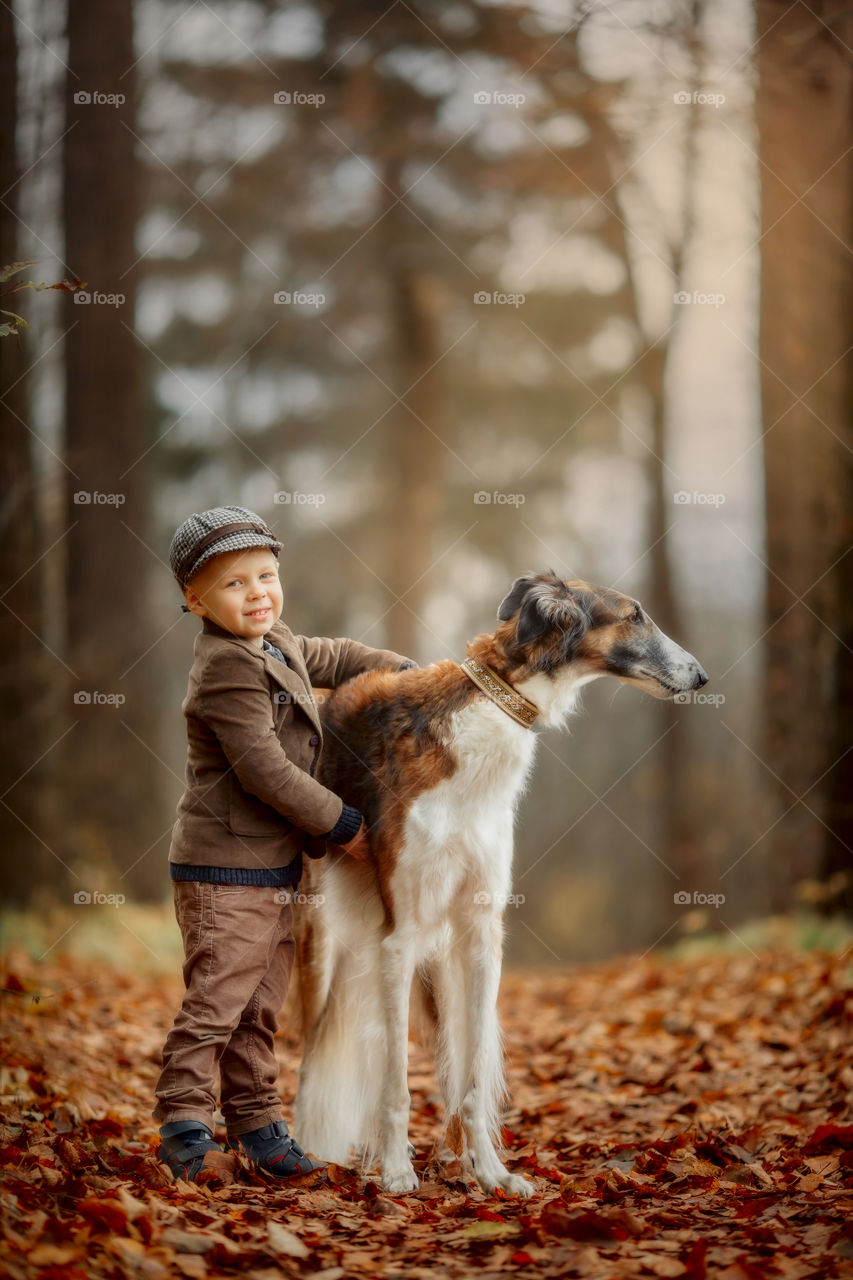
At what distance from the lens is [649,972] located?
7.79m

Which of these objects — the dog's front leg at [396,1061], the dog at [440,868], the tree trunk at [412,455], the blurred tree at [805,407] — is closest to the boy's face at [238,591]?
the dog at [440,868]

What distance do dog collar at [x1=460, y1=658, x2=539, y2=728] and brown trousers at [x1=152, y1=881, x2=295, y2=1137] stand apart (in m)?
0.98

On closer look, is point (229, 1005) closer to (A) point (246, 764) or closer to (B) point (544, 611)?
(A) point (246, 764)

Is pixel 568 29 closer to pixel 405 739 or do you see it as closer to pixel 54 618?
pixel 54 618

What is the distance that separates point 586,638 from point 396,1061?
1534mm

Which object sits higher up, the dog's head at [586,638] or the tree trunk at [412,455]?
the tree trunk at [412,455]

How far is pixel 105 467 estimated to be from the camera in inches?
341

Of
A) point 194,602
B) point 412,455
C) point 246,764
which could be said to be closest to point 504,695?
point 246,764

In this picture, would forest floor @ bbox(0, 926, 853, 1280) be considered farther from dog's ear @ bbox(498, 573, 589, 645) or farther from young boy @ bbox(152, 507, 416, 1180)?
dog's ear @ bbox(498, 573, 589, 645)

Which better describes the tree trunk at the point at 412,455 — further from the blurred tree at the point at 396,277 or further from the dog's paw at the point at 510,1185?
the dog's paw at the point at 510,1185

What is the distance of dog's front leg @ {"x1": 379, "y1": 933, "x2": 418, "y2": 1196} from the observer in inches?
134

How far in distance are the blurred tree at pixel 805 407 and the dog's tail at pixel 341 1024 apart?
14.8 feet

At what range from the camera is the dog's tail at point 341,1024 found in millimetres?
3590

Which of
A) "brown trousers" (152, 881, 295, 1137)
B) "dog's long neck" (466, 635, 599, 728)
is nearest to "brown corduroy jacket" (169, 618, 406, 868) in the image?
"brown trousers" (152, 881, 295, 1137)
